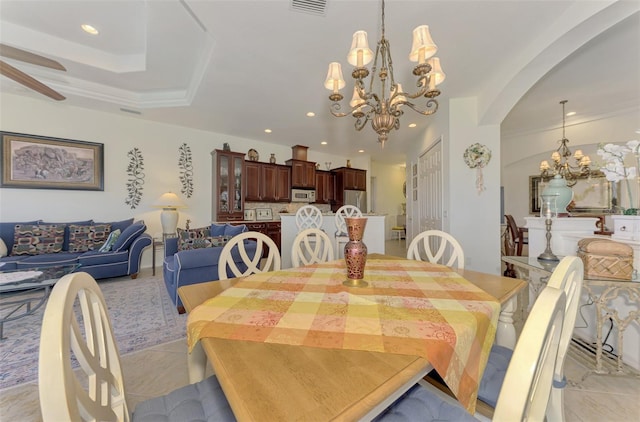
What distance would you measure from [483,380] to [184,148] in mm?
5610

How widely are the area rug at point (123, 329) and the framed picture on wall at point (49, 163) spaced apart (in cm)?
206

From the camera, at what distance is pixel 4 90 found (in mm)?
3496

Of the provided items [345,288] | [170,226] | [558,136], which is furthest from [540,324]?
[558,136]

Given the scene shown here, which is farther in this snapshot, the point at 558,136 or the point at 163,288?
the point at 558,136

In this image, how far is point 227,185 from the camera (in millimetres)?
5188

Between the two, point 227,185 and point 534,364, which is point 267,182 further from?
point 534,364

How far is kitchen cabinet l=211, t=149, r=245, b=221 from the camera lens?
5.12 metres

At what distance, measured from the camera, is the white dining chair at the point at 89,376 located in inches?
17.0

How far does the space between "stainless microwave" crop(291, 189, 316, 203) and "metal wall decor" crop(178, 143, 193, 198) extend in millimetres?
2294

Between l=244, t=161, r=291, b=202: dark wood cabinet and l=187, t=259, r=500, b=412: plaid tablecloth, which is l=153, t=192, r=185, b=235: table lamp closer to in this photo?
l=244, t=161, r=291, b=202: dark wood cabinet

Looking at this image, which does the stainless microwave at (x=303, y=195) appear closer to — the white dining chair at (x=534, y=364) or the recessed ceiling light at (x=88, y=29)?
the recessed ceiling light at (x=88, y=29)

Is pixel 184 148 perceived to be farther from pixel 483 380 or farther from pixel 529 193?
pixel 529 193

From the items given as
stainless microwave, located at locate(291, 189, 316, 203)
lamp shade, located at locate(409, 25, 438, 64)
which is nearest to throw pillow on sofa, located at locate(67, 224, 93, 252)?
stainless microwave, located at locate(291, 189, 316, 203)

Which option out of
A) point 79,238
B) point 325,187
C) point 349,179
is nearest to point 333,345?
point 79,238
